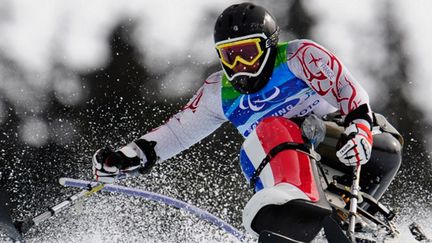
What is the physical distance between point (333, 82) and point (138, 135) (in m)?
9.42

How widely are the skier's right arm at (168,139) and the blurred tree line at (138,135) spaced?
19.5ft

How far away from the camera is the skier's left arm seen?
4727 millimetres

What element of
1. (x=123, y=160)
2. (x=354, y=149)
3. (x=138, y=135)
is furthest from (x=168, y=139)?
(x=138, y=135)

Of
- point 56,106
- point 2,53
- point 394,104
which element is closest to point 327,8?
point 394,104

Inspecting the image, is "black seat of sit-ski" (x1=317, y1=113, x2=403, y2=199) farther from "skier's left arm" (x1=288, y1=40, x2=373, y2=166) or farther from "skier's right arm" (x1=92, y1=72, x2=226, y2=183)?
"skier's right arm" (x1=92, y1=72, x2=226, y2=183)

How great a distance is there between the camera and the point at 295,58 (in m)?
5.10

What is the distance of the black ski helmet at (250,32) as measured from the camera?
5.15 m

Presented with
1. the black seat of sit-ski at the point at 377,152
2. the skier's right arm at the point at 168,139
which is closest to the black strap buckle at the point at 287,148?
the black seat of sit-ski at the point at 377,152

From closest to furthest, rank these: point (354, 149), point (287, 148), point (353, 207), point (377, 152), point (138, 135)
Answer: point (353, 207)
point (287, 148)
point (354, 149)
point (377, 152)
point (138, 135)

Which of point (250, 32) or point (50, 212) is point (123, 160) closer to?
point (50, 212)

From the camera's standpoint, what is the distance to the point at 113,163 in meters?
5.47

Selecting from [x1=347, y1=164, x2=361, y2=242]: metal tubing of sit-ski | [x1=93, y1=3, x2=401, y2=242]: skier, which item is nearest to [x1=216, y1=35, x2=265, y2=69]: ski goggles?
[x1=93, y1=3, x2=401, y2=242]: skier

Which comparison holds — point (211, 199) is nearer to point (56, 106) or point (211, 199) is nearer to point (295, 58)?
point (56, 106)

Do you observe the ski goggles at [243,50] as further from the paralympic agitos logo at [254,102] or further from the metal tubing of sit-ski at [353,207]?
the metal tubing of sit-ski at [353,207]
